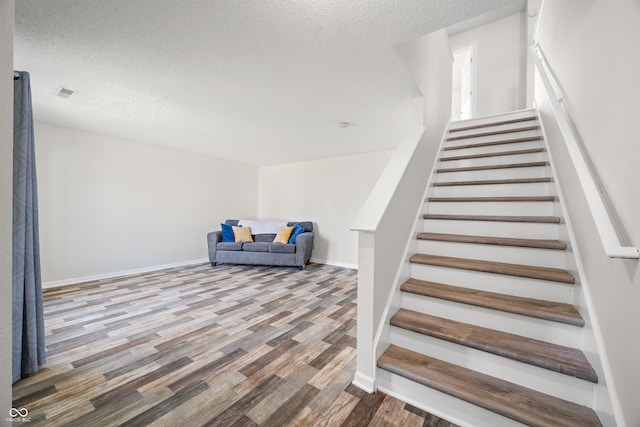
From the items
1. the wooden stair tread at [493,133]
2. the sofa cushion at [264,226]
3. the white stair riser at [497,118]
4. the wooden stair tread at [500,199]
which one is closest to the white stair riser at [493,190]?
the wooden stair tread at [500,199]

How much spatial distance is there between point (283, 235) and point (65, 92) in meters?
3.53

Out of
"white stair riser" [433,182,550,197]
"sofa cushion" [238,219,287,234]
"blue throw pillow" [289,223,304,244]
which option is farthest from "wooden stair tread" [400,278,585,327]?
"sofa cushion" [238,219,287,234]

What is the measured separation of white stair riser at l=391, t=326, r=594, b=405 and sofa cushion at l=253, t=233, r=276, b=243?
3947mm

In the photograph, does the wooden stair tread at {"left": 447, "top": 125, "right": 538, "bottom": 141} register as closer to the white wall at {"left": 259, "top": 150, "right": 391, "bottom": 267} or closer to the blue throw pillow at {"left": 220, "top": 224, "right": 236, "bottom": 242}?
the white wall at {"left": 259, "top": 150, "right": 391, "bottom": 267}

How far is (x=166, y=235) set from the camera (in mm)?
4566

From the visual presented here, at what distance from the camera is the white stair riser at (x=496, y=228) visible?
1750mm

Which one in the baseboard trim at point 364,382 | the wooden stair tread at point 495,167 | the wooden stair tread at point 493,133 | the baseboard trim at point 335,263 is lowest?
the baseboard trim at point 335,263

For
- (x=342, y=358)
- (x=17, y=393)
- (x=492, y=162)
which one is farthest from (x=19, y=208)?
(x=492, y=162)

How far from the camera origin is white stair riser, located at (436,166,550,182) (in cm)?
214

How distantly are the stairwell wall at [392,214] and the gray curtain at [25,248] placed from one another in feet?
7.05

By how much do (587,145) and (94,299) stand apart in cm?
477

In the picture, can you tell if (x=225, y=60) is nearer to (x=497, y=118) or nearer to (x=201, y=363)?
(x=201, y=363)

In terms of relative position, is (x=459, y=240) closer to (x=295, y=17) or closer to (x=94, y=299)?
(x=295, y=17)

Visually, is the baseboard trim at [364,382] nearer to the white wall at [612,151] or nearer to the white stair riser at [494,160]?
the white wall at [612,151]
